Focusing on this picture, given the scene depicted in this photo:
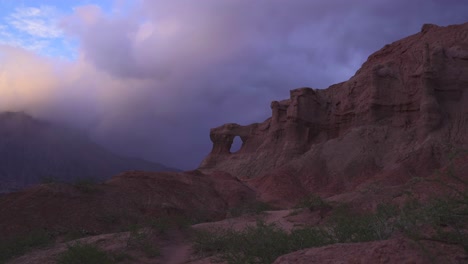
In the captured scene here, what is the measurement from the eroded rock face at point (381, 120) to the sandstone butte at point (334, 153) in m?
0.10

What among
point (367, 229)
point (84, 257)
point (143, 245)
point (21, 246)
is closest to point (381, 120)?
point (143, 245)

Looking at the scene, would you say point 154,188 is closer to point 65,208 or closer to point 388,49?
point 65,208

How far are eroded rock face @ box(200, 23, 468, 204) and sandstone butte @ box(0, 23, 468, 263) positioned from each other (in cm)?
10

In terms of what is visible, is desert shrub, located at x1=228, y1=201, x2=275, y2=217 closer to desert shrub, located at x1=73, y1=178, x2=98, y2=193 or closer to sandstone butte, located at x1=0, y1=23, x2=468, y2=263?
sandstone butte, located at x1=0, y1=23, x2=468, y2=263

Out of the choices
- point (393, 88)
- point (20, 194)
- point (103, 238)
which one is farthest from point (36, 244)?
point (393, 88)

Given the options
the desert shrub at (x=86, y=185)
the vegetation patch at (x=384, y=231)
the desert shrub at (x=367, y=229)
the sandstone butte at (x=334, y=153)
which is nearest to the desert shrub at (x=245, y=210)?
the sandstone butte at (x=334, y=153)

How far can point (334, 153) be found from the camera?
1703 inches

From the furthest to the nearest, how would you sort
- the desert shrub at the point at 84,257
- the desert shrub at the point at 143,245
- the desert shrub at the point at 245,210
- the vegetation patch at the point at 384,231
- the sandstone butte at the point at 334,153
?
the sandstone butte at the point at 334,153, the desert shrub at the point at 245,210, the desert shrub at the point at 143,245, the desert shrub at the point at 84,257, the vegetation patch at the point at 384,231

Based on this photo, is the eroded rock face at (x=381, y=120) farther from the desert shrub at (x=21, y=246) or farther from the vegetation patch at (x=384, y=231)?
the vegetation patch at (x=384, y=231)

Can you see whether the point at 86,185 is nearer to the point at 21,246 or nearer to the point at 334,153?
the point at 21,246

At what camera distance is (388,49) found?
156 feet

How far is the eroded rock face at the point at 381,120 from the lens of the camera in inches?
1455

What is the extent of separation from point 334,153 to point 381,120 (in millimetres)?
5322

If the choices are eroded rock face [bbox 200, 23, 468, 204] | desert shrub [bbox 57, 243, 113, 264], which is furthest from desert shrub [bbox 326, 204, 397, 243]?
eroded rock face [bbox 200, 23, 468, 204]
